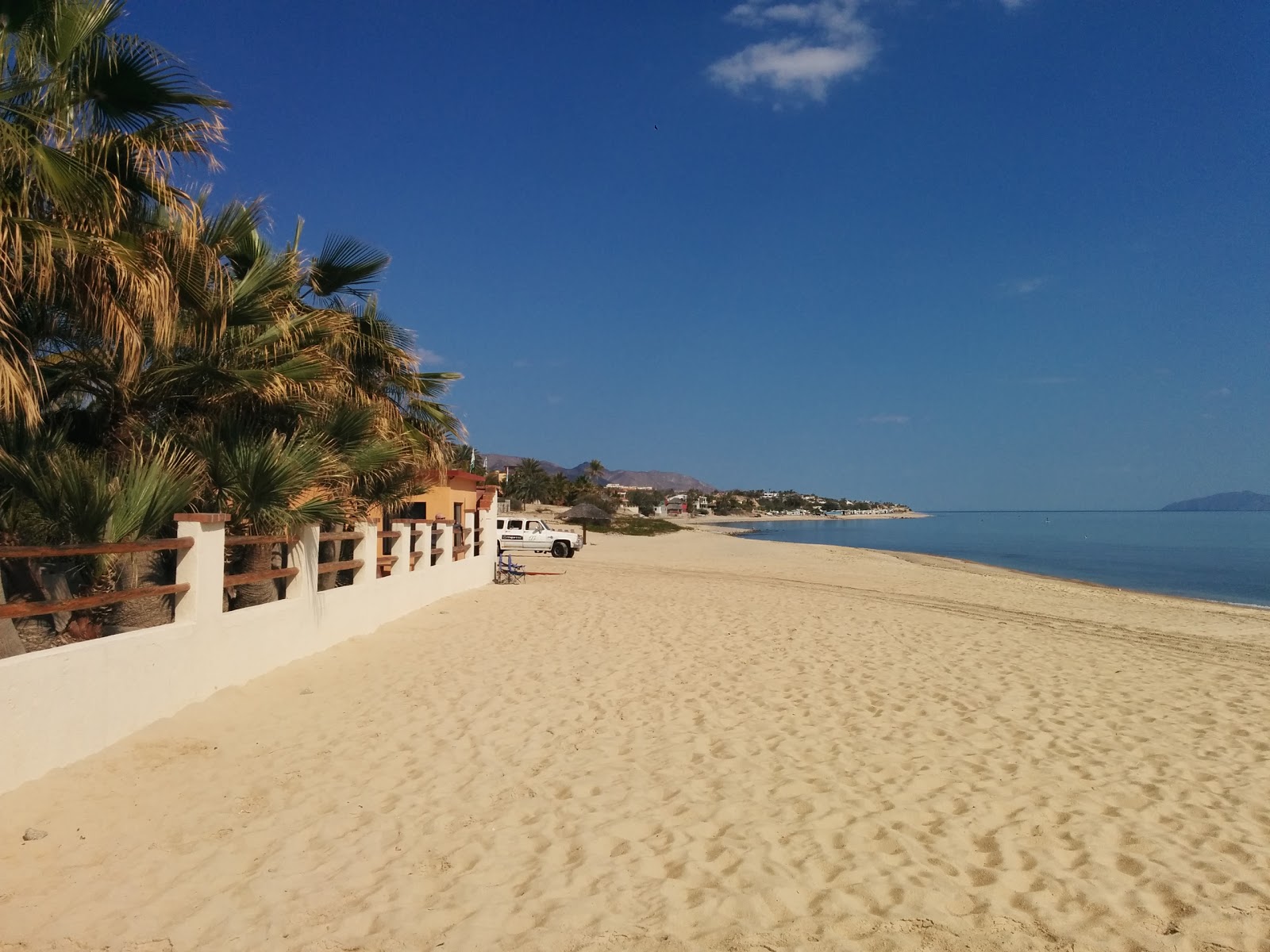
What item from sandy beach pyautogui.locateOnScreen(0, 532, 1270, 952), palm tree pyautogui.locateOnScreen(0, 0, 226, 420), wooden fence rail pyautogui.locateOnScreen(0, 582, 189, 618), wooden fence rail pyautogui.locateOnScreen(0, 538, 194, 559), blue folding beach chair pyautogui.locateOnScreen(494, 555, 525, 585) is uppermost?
palm tree pyautogui.locateOnScreen(0, 0, 226, 420)

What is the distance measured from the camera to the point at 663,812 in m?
4.80

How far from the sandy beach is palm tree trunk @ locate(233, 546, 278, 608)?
0.80 meters

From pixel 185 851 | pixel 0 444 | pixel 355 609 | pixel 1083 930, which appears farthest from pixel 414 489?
pixel 1083 930

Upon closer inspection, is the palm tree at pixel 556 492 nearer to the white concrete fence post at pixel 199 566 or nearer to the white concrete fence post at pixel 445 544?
the white concrete fence post at pixel 445 544

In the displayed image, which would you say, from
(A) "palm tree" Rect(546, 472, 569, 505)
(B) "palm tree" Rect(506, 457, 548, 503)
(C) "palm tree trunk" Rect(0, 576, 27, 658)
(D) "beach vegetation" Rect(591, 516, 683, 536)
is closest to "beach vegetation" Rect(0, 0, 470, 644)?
(C) "palm tree trunk" Rect(0, 576, 27, 658)

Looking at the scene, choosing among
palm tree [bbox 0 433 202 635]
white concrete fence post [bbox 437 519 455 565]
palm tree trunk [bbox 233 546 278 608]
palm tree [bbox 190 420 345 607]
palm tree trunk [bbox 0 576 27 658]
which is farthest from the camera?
white concrete fence post [bbox 437 519 455 565]

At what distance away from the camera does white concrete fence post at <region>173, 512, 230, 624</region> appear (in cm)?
678

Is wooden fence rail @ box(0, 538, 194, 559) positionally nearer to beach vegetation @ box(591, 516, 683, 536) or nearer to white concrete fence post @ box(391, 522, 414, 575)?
white concrete fence post @ box(391, 522, 414, 575)

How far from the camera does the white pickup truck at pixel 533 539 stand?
3036cm

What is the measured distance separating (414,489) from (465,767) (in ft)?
26.8

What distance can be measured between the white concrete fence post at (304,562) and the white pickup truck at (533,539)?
2090 centimetres

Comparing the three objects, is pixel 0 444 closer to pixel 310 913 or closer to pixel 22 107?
pixel 22 107

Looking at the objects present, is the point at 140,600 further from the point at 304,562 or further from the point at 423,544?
the point at 423,544

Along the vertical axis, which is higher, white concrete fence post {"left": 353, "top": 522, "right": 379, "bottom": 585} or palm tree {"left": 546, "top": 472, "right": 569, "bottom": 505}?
palm tree {"left": 546, "top": 472, "right": 569, "bottom": 505}
